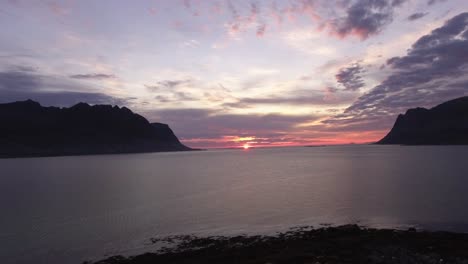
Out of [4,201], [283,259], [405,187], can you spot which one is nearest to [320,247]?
[283,259]

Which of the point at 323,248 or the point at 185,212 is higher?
the point at 323,248

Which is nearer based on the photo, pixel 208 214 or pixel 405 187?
pixel 208 214

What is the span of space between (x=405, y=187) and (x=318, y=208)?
2581cm

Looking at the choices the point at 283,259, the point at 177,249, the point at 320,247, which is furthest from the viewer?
the point at 177,249

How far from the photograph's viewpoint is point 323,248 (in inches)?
966

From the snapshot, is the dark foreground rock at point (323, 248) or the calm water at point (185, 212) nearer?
the dark foreground rock at point (323, 248)

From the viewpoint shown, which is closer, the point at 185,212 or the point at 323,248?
the point at 323,248

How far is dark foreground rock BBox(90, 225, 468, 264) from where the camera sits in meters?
21.6

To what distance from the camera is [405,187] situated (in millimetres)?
60438

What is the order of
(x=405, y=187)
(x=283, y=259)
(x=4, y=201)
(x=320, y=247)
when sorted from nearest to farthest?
(x=283, y=259), (x=320, y=247), (x=4, y=201), (x=405, y=187)

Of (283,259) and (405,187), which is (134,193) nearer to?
(283,259)

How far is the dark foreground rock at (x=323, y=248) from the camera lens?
21625 mm

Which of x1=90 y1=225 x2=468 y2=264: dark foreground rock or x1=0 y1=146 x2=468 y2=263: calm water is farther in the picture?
x1=0 y1=146 x2=468 y2=263: calm water

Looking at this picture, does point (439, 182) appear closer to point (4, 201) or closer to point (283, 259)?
point (283, 259)
